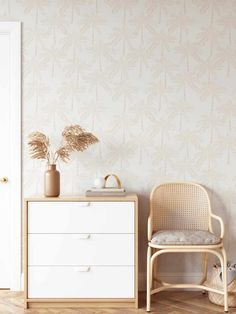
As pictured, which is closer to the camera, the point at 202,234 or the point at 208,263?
the point at 202,234

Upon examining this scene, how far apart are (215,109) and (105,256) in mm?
1412

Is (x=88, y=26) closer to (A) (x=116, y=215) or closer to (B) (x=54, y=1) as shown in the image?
(B) (x=54, y=1)

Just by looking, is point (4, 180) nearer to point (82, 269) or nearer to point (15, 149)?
point (15, 149)

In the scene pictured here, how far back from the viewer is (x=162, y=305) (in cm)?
328

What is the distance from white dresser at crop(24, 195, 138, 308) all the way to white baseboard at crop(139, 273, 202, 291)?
1.39ft

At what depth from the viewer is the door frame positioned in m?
3.62

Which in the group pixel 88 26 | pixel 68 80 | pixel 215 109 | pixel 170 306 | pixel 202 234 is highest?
pixel 88 26

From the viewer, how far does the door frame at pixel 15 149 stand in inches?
143

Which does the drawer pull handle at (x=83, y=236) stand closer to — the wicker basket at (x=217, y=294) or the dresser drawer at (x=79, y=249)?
the dresser drawer at (x=79, y=249)

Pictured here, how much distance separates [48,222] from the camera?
10.6 feet

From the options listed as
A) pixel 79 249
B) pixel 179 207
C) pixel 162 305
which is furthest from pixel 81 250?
pixel 179 207

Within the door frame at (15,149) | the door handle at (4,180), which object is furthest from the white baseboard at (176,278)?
the door handle at (4,180)

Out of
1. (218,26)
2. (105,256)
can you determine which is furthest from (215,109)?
(105,256)

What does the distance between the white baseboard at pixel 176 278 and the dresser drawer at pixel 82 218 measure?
24.8 inches
